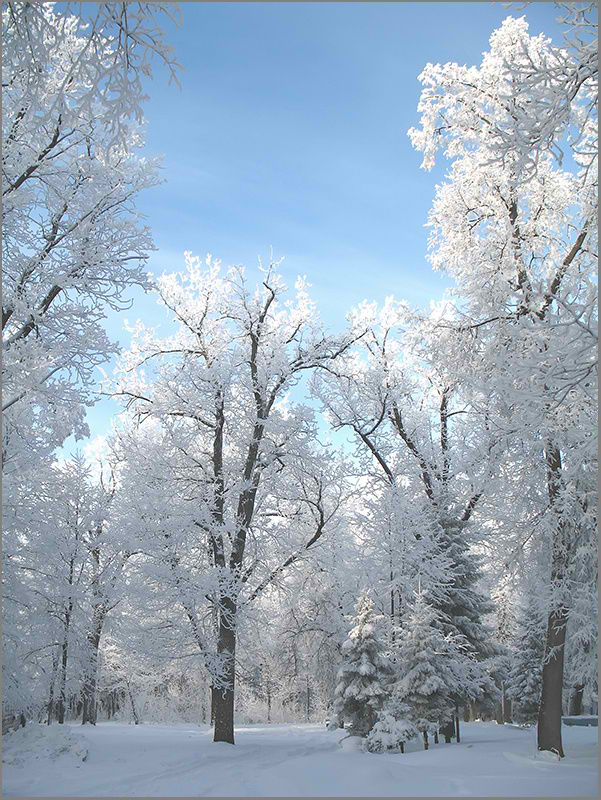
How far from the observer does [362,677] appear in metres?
12.3

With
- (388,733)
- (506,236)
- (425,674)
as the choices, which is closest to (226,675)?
(388,733)

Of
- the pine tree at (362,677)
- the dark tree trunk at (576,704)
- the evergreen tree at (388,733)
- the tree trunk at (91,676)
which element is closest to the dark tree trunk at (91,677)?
the tree trunk at (91,676)

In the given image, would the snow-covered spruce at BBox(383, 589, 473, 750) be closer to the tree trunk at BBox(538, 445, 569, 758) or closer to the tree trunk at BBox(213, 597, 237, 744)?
the tree trunk at BBox(538, 445, 569, 758)

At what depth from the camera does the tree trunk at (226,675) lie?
1150cm

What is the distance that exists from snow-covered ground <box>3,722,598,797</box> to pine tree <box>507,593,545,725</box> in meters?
12.0

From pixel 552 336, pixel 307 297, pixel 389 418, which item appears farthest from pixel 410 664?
pixel 552 336

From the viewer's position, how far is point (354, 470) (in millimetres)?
15297

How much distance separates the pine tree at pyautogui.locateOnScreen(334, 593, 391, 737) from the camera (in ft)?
39.6

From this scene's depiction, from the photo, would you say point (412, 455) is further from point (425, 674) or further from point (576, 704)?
point (576, 704)

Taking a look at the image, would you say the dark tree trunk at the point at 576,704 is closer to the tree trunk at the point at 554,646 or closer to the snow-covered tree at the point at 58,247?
the tree trunk at the point at 554,646

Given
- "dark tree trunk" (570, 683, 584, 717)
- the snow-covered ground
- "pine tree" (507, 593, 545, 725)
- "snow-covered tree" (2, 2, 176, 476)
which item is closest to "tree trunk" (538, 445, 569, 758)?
the snow-covered ground

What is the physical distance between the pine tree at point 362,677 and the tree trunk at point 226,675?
2.29m

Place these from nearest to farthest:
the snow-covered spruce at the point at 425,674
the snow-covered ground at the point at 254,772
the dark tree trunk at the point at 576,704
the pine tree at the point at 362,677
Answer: the snow-covered ground at the point at 254,772 < the pine tree at the point at 362,677 < the snow-covered spruce at the point at 425,674 < the dark tree trunk at the point at 576,704

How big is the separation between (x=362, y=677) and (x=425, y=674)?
155cm
